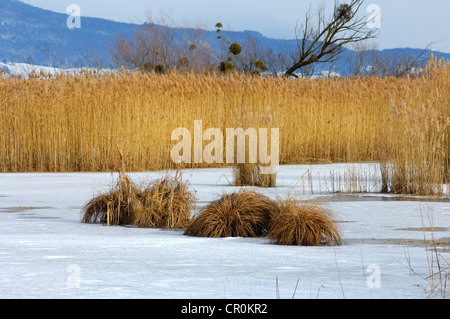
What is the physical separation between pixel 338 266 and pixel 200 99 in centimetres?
834

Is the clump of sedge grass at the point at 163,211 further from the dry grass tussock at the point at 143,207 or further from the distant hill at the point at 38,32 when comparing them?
the distant hill at the point at 38,32

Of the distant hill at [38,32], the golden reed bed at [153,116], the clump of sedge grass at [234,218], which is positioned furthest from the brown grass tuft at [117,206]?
the distant hill at [38,32]

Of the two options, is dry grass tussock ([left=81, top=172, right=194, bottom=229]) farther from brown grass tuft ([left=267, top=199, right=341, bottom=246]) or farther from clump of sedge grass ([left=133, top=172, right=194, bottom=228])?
brown grass tuft ([left=267, top=199, right=341, bottom=246])

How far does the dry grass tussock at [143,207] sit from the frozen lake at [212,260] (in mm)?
165

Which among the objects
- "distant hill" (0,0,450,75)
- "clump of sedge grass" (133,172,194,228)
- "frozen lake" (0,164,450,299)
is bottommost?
"frozen lake" (0,164,450,299)

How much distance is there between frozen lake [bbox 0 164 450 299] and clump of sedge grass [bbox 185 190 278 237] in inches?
5.7

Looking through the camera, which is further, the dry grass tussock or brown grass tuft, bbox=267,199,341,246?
the dry grass tussock

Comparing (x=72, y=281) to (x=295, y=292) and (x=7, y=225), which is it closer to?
(x=295, y=292)

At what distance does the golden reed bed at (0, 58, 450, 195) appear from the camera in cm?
993

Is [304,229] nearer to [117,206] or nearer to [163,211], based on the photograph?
[163,211]

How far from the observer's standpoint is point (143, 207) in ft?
17.3

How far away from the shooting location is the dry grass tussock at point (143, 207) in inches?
203

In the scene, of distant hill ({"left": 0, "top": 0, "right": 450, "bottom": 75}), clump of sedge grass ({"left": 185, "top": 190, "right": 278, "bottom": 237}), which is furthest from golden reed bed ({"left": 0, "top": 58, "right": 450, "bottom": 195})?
distant hill ({"left": 0, "top": 0, "right": 450, "bottom": 75})
